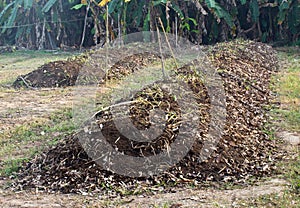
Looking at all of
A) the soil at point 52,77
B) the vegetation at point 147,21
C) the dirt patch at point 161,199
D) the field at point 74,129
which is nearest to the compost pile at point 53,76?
the soil at point 52,77

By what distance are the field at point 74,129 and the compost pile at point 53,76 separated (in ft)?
0.84

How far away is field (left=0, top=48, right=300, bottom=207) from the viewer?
2.83 m

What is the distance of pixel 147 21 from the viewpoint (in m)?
9.20

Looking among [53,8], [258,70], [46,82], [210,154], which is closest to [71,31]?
[53,8]

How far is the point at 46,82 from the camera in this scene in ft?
23.5

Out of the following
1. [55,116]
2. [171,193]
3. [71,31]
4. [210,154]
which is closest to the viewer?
[171,193]

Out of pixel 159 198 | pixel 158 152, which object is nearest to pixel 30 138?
pixel 158 152

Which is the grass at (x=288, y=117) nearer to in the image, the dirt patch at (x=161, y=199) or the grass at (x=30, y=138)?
the dirt patch at (x=161, y=199)

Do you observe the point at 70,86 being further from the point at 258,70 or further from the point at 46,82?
the point at 258,70

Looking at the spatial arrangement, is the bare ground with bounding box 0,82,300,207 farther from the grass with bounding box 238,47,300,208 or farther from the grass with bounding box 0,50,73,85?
the grass with bounding box 0,50,73,85

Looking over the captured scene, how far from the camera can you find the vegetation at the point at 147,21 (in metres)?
9.18

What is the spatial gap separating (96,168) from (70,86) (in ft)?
13.0

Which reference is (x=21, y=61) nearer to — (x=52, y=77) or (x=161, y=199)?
(x=52, y=77)

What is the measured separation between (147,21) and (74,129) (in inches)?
198
